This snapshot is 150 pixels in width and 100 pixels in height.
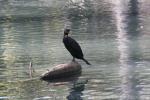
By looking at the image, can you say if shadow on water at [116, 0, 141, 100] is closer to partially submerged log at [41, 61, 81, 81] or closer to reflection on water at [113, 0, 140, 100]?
reflection on water at [113, 0, 140, 100]

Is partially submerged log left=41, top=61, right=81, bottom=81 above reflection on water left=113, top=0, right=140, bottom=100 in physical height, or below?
above

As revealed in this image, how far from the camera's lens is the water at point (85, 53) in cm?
1836

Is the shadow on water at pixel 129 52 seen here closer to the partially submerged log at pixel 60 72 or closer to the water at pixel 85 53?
the water at pixel 85 53

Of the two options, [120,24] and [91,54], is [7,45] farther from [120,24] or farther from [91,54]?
[120,24]

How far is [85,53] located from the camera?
26.5 meters

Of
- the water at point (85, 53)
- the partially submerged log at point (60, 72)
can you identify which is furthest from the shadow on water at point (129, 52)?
the partially submerged log at point (60, 72)

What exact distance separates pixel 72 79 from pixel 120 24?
2006 centimetres

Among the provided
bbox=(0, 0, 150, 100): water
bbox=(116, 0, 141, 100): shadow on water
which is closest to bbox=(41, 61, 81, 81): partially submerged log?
bbox=(0, 0, 150, 100): water

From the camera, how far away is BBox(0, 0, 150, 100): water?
18359mm

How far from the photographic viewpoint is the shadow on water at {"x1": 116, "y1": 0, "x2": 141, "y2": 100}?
1843 cm

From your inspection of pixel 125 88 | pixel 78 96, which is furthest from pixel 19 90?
pixel 125 88

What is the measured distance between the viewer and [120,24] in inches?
1580

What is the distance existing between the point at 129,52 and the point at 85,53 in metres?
1.88

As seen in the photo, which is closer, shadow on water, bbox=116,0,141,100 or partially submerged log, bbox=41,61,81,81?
shadow on water, bbox=116,0,141,100
